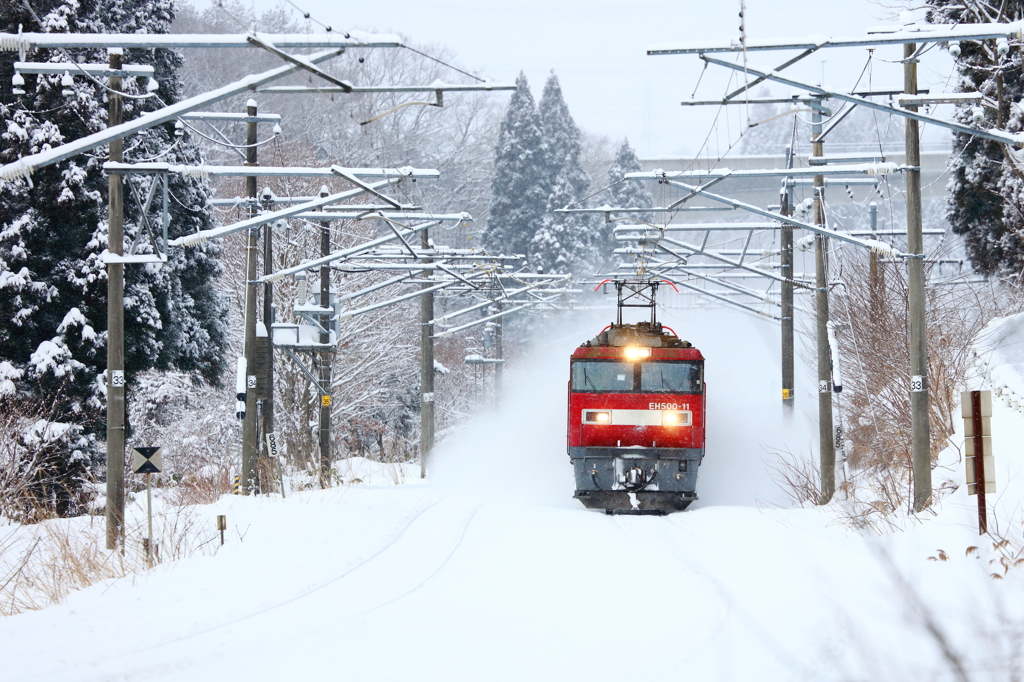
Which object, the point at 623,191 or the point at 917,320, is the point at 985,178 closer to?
the point at 917,320

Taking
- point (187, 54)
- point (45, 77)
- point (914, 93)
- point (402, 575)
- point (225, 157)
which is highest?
point (187, 54)

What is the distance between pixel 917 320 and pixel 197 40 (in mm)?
9687

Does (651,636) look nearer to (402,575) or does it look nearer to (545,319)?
(402,575)

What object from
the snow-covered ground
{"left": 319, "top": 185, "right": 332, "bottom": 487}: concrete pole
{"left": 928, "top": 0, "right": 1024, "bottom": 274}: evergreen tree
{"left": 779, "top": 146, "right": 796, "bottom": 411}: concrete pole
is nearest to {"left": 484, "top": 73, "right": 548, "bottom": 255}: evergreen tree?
{"left": 319, "top": 185, "right": 332, "bottom": 487}: concrete pole

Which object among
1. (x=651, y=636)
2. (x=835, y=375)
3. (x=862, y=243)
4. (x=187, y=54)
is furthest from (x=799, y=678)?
(x=187, y=54)

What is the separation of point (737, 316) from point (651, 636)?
58.8m

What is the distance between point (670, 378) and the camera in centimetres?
1981

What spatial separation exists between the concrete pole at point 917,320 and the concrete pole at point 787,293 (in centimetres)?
791

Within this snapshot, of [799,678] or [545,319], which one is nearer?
[799,678]

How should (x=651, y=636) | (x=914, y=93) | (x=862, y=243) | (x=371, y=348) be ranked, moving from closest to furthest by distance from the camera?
(x=651, y=636) → (x=914, y=93) → (x=862, y=243) → (x=371, y=348)

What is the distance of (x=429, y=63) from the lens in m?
64.2

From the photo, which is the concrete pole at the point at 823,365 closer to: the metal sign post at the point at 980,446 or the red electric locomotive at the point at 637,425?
the red electric locomotive at the point at 637,425

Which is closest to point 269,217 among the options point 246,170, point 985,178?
point 246,170

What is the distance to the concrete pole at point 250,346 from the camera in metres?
20.9
